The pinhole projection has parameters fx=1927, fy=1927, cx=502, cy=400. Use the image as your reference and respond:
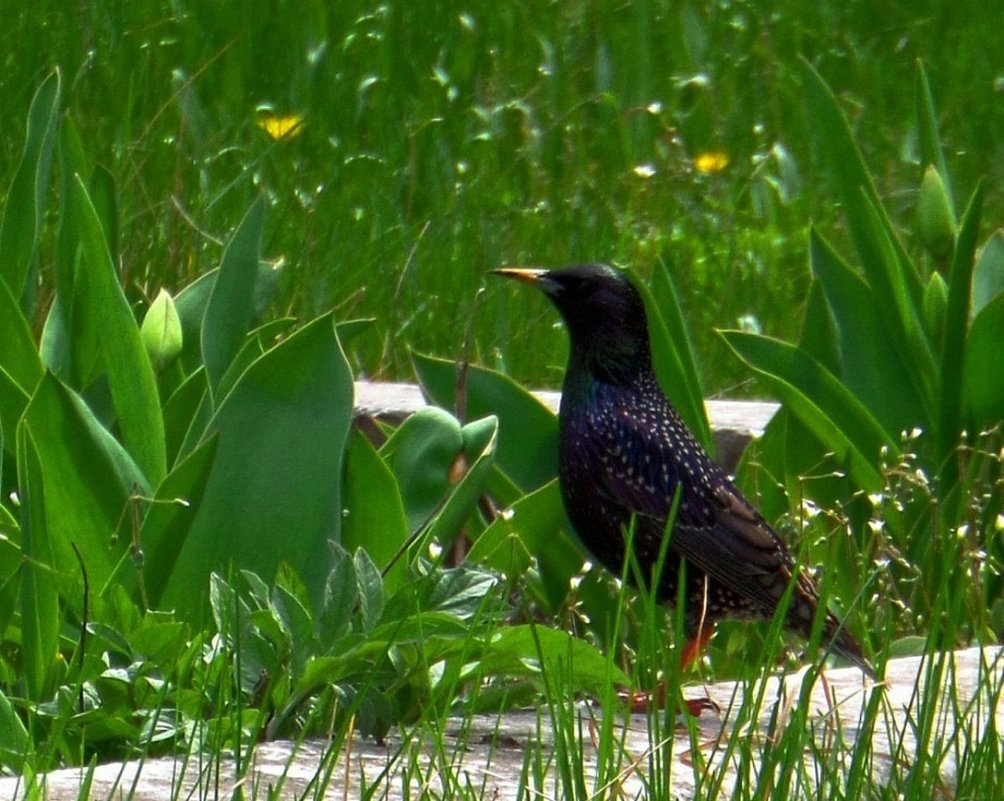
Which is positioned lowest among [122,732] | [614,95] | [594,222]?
[122,732]

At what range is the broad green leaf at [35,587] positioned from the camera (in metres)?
2.53

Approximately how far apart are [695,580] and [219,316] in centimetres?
98

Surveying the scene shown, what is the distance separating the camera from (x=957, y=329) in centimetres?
368

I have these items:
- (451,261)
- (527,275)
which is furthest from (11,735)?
(451,261)

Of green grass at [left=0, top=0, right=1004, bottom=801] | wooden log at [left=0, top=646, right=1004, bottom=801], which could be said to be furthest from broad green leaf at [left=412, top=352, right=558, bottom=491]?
wooden log at [left=0, top=646, right=1004, bottom=801]

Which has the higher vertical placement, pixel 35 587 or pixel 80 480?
pixel 80 480

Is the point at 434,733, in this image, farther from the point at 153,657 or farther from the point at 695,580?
the point at 695,580

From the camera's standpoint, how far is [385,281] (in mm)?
4949

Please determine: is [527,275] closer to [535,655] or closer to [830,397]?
[830,397]

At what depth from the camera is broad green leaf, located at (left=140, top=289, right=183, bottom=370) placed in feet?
10.9

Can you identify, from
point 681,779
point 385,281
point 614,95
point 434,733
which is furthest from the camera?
point 614,95

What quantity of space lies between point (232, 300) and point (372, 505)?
1.79ft

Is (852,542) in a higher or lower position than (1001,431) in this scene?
lower

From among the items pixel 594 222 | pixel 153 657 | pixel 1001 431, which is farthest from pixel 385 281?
pixel 153 657
